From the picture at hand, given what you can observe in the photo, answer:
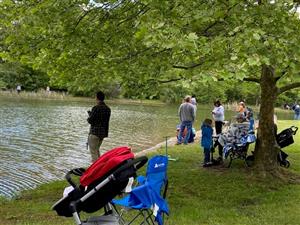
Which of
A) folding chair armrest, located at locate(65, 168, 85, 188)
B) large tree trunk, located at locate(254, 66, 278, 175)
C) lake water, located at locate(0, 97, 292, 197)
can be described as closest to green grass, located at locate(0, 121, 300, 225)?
large tree trunk, located at locate(254, 66, 278, 175)

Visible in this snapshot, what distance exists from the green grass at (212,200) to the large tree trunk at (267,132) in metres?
0.41

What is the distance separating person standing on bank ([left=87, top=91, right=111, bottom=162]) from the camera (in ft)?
33.6

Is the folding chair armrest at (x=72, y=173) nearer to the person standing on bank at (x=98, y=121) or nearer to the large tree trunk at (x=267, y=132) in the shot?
the person standing on bank at (x=98, y=121)

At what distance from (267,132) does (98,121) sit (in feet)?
12.9

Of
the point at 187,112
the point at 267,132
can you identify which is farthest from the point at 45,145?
the point at 267,132

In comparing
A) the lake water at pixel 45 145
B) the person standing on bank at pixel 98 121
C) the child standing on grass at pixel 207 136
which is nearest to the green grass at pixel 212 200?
the child standing on grass at pixel 207 136

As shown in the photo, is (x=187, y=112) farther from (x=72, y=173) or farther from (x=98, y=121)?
(x=72, y=173)

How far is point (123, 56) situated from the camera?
342 inches

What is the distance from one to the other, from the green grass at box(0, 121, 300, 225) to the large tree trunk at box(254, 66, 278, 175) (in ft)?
1.34

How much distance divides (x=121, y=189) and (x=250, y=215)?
382 centimetres

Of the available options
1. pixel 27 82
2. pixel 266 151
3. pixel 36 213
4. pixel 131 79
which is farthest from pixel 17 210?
pixel 27 82

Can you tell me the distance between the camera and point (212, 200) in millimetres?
9000

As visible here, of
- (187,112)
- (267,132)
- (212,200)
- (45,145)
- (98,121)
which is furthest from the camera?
(45,145)

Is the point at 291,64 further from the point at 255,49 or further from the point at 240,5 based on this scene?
the point at 240,5
